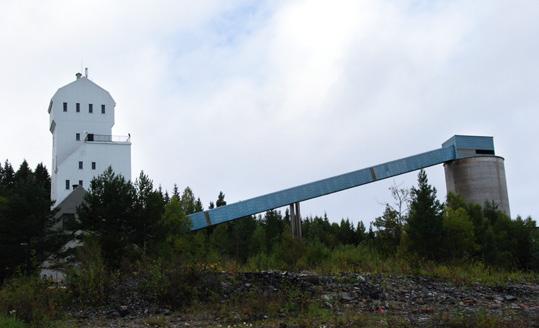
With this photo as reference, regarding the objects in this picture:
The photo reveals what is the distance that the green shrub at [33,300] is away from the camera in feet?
39.8

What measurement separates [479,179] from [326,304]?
32.0 meters

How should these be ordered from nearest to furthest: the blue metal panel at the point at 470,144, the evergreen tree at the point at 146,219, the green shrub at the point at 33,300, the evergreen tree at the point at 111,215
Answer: the green shrub at the point at 33,300 < the evergreen tree at the point at 111,215 < the evergreen tree at the point at 146,219 < the blue metal panel at the point at 470,144

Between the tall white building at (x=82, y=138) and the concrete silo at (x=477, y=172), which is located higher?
the tall white building at (x=82, y=138)

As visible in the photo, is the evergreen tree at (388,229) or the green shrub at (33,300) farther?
the evergreen tree at (388,229)

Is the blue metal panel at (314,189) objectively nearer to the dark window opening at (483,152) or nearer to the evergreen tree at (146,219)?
the dark window opening at (483,152)

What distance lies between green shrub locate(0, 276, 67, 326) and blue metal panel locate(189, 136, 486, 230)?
18430mm

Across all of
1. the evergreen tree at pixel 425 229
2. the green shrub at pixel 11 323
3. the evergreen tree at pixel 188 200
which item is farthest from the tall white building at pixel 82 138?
the green shrub at pixel 11 323

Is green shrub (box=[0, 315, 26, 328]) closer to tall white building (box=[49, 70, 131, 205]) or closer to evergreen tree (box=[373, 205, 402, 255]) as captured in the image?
evergreen tree (box=[373, 205, 402, 255])

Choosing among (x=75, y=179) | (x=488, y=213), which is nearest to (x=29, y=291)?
(x=488, y=213)

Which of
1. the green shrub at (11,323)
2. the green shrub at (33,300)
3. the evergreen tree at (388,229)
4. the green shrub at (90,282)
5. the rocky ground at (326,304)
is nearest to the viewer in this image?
the green shrub at (11,323)

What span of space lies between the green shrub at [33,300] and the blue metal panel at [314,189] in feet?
60.5

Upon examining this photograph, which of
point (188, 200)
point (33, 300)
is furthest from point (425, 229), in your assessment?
point (188, 200)

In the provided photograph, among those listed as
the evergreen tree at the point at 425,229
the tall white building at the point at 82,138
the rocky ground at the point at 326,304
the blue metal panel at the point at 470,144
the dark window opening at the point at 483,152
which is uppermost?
the tall white building at the point at 82,138

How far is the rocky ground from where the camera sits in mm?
11672
